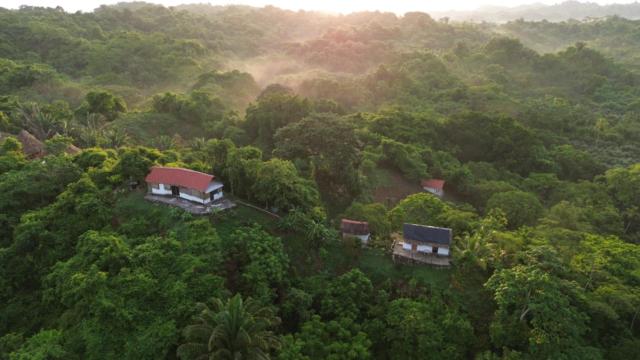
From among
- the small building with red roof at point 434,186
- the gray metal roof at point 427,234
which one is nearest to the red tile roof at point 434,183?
the small building with red roof at point 434,186

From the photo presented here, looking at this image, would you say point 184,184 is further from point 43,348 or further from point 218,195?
point 43,348

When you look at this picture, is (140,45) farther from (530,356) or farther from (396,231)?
(530,356)

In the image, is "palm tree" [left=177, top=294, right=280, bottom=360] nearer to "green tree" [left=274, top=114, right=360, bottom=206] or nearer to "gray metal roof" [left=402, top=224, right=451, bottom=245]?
"gray metal roof" [left=402, top=224, right=451, bottom=245]

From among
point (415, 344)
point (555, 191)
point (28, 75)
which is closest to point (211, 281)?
point (415, 344)

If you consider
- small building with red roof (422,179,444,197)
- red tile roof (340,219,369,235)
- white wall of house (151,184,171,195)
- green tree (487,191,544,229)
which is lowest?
small building with red roof (422,179,444,197)

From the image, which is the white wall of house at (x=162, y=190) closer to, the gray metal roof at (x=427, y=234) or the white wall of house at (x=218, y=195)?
the white wall of house at (x=218, y=195)

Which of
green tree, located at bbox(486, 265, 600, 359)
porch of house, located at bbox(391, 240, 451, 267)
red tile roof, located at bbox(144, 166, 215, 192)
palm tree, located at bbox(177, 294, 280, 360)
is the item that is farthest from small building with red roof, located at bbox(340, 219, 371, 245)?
palm tree, located at bbox(177, 294, 280, 360)
